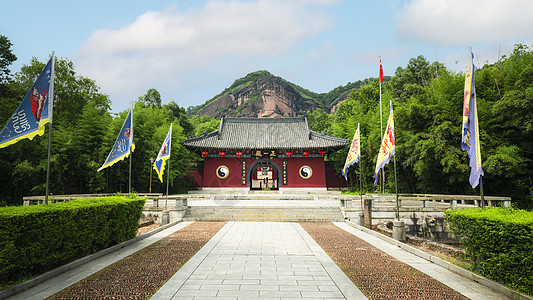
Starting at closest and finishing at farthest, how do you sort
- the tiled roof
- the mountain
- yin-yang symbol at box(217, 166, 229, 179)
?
the tiled roof, yin-yang symbol at box(217, 166, 229, 179), the mountain

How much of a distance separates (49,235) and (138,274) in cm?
134

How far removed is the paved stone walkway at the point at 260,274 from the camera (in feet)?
10.8

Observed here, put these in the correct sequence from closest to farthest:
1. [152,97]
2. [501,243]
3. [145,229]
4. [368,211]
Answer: [501,243]
[145,229]
[368,211]
[152,97]

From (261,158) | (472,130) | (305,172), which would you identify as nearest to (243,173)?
(261,158)

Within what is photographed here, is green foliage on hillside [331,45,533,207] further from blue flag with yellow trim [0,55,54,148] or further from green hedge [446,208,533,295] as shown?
blue flag with yellow trim [0,55,54,148]

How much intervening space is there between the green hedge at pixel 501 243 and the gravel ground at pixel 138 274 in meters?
4.25

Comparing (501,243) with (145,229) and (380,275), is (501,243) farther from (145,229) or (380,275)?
(145,229)

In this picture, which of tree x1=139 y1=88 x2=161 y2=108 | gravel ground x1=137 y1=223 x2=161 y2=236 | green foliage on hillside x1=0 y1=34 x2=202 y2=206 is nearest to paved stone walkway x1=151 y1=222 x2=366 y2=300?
gravel ground x1=137 y1=223 x2=161 y2=236

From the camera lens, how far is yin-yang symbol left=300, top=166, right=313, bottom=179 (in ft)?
67.2

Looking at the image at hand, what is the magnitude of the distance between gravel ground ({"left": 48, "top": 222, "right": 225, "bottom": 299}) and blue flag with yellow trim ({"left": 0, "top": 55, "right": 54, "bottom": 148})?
239 cm

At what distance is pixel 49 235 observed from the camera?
3.88 meters

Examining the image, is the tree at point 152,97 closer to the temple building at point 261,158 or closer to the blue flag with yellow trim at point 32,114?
the temple building at point 261,158

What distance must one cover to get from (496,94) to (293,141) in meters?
12.2

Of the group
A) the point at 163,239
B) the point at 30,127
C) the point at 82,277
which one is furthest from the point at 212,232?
the point at 30,127
